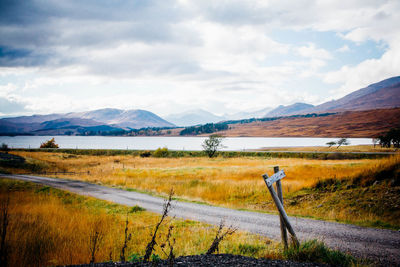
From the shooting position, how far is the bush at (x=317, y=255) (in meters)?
5.48

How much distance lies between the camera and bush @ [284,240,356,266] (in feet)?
18.0

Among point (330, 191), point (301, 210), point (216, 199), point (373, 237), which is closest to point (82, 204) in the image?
point (216, 199)

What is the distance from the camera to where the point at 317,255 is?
557cm

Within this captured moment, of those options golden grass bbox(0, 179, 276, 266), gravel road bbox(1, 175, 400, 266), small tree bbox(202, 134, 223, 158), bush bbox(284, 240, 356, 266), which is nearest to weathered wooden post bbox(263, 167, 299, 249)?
bush bbox(284, 240, 356, 266)

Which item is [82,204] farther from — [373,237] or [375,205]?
[375,205]

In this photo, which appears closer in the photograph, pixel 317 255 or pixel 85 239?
pixel 317 255

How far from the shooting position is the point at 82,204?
13.9m

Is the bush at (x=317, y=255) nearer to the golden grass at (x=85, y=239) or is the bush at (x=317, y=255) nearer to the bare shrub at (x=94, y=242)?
the golden grass at (x=85, y=239)

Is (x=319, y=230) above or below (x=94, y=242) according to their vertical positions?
below

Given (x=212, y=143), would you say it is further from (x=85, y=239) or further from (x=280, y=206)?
(x=280, y=206)

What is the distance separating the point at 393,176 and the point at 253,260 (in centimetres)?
1186

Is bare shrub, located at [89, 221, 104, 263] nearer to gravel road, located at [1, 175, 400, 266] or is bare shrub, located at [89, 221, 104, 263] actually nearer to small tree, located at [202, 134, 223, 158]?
gravel road, located at [1, 175, 400, 266]

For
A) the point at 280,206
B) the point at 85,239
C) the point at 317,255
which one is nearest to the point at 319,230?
the point at 317,255

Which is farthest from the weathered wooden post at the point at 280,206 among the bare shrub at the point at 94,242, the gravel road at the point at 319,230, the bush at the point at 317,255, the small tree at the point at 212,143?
the small tree at the point at 212,143
